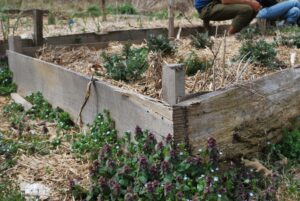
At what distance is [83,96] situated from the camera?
4.54 metres

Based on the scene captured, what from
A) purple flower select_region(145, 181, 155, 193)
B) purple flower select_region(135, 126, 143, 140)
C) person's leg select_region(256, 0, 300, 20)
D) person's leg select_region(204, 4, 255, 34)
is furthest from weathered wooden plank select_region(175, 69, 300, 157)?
person's leg select_region(256, 0, 300, 20)

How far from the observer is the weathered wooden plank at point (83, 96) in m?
3.47

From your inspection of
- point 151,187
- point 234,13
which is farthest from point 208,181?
point 234,13

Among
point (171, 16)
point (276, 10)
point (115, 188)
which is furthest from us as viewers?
point (276, 10)

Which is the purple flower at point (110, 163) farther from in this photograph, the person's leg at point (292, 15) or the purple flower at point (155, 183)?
the person's leg at point (292, 15)

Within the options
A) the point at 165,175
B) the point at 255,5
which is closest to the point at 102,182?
the point at 165,175

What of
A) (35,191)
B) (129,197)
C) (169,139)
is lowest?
(35,191)

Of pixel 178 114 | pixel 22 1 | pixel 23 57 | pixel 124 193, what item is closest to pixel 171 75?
pixel 178 114

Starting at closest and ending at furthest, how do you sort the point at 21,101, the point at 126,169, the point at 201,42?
the point at 126,169 < the point at 21,101 < the point at 201,42

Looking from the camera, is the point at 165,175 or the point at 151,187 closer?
the point at 151,187

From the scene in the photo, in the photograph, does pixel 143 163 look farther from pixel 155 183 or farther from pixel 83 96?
pixel 83 96

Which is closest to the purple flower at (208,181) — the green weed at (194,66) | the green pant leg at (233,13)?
the green weed at (194,66)

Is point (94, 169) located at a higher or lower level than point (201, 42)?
lower

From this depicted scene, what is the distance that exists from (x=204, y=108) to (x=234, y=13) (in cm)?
547
